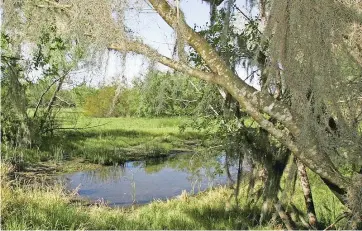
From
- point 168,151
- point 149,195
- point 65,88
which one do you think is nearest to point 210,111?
point 149,195

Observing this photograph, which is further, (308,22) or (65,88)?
(65,88)

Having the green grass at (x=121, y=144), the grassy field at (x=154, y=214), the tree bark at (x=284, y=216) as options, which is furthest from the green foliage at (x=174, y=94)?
the green grass at (x=121, y=144)

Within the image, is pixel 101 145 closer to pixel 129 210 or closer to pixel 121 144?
pixel 121 144

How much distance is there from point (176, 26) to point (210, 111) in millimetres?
3186

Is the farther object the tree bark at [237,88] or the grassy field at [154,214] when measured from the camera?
the grassy field at [154,214]

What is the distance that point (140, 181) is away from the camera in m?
10.8

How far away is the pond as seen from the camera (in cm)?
899

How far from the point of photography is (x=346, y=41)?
2201 mm

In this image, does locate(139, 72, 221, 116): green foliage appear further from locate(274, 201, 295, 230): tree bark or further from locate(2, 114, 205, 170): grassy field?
locate(2, 114, 205, 170): grassy field

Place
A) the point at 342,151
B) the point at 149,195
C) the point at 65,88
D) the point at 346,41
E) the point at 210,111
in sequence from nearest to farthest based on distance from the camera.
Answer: the point at 346,41
the point at 342,151
the point at 210,111
the point at 149,195
the point at 65,88

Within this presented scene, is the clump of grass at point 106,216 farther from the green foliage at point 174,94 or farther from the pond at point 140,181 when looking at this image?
the pond at point 140,181

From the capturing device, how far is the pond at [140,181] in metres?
8.99

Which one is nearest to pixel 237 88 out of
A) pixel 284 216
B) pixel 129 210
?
pixel 284 216

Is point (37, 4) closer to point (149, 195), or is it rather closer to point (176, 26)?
point (176, 26)
